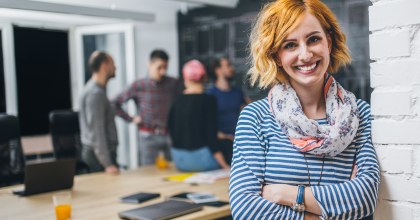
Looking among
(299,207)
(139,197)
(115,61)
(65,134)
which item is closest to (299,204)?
(299,207)

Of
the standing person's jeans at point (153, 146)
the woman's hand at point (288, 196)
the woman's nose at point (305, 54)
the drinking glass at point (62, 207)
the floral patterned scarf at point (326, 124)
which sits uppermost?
the woman's nose at point (305, 54)

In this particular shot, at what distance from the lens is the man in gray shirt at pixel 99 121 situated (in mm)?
2580

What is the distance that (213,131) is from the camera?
7.80 ft

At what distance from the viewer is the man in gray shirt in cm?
258

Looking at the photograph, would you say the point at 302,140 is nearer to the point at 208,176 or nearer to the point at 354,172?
the point at 354,172

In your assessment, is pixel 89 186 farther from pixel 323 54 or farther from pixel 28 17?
pixel 28 17

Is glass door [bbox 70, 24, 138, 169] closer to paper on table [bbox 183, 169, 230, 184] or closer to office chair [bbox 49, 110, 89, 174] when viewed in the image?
office chair [bbox 49, 110, 89, 174]

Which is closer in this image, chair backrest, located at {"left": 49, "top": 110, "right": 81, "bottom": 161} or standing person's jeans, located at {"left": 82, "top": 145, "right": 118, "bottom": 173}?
standing person's jeans, located at {"left": 82, "top": 145, "right": 118, "bottom": 173}

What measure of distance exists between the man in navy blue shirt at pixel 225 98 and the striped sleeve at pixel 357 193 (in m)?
2.48

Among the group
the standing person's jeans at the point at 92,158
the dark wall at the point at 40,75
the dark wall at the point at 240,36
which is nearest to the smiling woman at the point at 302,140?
the standing person's jeans at the point at 92,158

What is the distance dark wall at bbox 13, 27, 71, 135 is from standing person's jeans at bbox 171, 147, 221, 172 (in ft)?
10.8

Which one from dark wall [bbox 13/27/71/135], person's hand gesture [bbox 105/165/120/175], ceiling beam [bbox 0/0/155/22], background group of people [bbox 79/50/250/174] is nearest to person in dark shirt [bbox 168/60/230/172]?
background group of people [bbox 79/50/250/174]

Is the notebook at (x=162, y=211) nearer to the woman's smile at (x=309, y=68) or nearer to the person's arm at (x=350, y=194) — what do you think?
the person's arm at (x=350, y=194)

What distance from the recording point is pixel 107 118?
8.83 ft
